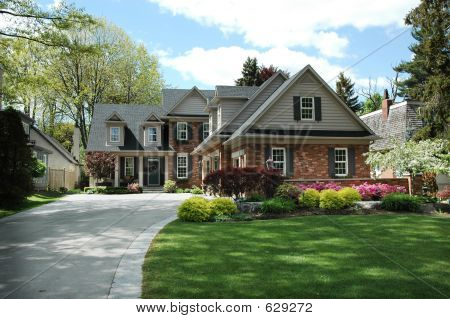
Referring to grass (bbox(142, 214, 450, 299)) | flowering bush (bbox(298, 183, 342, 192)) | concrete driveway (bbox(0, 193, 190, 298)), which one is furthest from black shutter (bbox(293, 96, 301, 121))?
grass (bbox(142, 214, 450, 299))

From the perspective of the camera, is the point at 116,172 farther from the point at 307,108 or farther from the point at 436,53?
the point at 436,53

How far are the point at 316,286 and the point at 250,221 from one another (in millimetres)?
7014

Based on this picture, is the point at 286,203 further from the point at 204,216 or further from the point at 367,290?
the point at 367,290

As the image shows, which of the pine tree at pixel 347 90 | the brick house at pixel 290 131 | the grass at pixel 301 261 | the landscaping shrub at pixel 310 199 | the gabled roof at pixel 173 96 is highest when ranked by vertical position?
the pine tree at pixel 347 90

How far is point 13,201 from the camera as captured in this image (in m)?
→ 16.9

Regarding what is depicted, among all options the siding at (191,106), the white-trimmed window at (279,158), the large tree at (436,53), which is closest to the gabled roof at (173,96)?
the siding at (191,106)

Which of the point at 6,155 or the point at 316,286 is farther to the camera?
the point at 6,155

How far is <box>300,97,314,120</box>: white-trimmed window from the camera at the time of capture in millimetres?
22391

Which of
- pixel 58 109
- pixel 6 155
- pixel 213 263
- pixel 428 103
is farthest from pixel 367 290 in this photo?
pixel 58 109

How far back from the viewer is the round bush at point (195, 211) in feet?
41.2

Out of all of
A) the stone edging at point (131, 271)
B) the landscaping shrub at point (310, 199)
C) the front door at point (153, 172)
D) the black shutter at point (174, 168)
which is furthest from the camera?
the black shutter at point (174, 168)

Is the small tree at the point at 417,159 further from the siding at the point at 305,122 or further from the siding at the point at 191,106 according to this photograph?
the siding at the point at 191,106

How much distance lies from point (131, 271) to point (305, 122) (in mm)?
17314

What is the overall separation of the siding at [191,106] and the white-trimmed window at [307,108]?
44.9 ft
